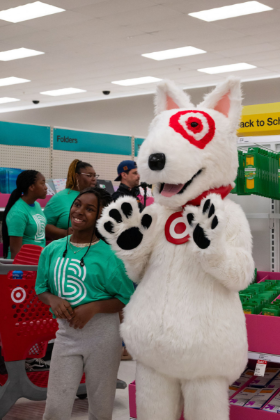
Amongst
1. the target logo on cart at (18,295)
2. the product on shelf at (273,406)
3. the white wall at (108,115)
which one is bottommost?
the product on shelf at (273,406)

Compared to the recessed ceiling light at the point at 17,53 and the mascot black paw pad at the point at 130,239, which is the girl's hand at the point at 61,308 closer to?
the mascot black paw pad at the point at 130,239

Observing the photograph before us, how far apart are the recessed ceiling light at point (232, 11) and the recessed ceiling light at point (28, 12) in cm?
192

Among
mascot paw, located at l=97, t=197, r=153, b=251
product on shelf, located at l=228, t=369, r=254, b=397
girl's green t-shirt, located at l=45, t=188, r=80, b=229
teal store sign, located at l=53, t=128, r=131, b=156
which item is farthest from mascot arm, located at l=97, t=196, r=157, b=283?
teal store sign, located at l=53, t=128, r=131, b=156

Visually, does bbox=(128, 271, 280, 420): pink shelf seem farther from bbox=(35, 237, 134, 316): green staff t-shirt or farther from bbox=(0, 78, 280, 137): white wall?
bbox=(0, 78, 280, 137): white wall

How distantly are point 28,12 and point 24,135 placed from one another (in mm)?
2001

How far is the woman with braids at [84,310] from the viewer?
6.60 feet

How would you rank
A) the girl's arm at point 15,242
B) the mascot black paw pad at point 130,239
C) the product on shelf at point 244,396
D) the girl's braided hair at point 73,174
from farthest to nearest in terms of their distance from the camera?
the girl's braided hair at point 73,174
the girl's arm at point 15,242
the product on shelf at point 244,396
the mascot black paw pad at point 130,239

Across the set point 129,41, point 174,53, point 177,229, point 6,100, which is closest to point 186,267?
point 177,229

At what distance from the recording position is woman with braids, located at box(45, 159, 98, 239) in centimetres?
417

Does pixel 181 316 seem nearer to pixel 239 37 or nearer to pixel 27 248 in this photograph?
pixel 27 248

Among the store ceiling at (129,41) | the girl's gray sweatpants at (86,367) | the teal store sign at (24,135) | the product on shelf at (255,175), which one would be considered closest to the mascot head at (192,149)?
the girl's gray sweatpants at (86,367)

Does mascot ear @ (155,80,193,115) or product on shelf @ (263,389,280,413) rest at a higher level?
mascot ear @ (155,80,193,115)

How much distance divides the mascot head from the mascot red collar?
24 millimetres

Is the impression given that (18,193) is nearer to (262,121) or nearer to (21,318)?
(21,318)
